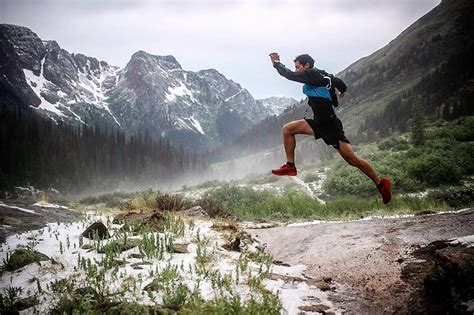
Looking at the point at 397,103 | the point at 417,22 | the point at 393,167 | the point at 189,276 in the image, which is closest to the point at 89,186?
the point at 393,167

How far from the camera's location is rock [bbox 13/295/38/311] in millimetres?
4034

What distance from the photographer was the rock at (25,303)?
4.03 metres

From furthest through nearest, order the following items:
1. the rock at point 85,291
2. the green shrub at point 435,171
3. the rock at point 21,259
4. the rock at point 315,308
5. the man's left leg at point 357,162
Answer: the green shrub at point 435,171
the man's left leg at point 357,162
the rock at point 21,259
the rock at point 85,291
the rock at point 315,308

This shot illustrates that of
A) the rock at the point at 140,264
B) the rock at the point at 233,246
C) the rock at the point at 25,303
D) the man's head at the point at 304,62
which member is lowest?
the rock at the point at 233,246

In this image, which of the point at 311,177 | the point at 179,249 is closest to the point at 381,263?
the point at 179,249

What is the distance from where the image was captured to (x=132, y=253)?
222 inches

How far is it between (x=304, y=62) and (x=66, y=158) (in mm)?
80289

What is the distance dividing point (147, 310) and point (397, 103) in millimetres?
85805

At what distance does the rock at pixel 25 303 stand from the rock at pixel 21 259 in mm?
1273

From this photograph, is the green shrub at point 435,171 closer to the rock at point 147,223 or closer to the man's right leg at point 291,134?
the man's right leg at point 291,134

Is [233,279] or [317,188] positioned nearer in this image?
[233,279]

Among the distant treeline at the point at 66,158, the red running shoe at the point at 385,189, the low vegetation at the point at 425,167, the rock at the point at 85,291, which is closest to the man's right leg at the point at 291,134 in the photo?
the red running shoe at the point at 385,189

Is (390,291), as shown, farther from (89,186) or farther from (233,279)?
(89,186)

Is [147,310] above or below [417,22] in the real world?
below
